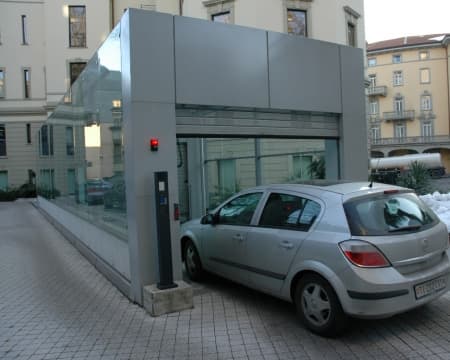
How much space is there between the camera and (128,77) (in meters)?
5.62

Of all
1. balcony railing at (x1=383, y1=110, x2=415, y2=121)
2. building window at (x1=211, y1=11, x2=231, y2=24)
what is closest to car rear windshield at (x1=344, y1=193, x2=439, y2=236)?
building window at (x1=211, y1=11, x2=231, y2=24)

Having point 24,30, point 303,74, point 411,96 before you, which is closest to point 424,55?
point 411,96

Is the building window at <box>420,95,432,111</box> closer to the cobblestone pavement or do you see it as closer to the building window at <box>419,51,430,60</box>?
the building window at <box>419,51,430,60</box>

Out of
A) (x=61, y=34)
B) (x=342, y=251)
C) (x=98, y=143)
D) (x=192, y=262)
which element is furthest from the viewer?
(x=61, y=34)

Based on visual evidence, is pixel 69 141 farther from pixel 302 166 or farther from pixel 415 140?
pixel 415 140

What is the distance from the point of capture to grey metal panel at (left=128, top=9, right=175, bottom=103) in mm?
5527

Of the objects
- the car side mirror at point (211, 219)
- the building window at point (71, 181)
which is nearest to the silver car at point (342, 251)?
the car side mirror at point (211, 219)

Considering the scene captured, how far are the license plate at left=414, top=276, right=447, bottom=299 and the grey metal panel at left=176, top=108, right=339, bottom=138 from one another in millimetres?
3316

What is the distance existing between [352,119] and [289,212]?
372cm

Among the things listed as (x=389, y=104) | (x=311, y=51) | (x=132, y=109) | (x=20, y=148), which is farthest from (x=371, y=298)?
(x=389, y=104)

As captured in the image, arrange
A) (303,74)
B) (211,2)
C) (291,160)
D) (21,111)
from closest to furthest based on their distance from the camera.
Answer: (303,74), (291,160), (211,2), (21,111)

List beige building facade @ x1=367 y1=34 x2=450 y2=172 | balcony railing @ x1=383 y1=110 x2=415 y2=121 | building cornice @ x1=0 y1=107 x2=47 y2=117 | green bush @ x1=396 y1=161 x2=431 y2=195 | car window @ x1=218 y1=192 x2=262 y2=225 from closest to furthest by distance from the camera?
car window @ x1=218 y1=192 x2=262 y2=225
green bush @ x1=396 y1=161 x2=431 y2=195
building cornice @ x1=0 y1=107 x2=47 y2=117
beige building facade @ x1=367 y1=34 x2=450 y2=172
balcony railing @ x1=383 y1=110 x2=415 y2=121

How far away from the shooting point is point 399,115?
65938 millimetres

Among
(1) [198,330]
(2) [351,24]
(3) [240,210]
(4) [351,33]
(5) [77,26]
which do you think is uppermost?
(5) [77,26]
